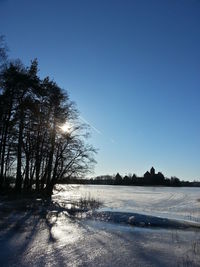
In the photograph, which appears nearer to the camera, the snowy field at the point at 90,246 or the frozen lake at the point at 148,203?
the snowy field at the point at 90,246

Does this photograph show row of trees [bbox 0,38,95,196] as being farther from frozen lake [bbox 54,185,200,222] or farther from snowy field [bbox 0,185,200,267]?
snowy field [bbox 0,185,200,267]

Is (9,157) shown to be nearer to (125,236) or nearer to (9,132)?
(9,132)

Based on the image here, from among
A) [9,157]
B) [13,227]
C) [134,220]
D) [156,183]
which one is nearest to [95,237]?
[13,227]

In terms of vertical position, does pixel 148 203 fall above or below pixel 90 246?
above

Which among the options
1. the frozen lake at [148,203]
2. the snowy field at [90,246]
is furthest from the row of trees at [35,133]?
the snowy field at [90,246]

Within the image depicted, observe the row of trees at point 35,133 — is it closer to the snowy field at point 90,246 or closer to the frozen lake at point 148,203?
the frozen lake at point 148,203

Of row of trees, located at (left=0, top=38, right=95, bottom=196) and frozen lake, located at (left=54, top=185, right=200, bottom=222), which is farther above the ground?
row of trees, located at (left=0, top=38, right=95, bottom=196)

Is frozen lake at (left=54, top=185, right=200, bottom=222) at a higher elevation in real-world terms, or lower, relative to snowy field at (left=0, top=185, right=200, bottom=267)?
higher

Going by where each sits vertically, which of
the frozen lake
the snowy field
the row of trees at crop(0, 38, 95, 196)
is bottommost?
the snowy field

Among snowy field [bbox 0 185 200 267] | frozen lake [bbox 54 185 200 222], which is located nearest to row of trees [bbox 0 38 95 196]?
frozen lake [bbox 54 185 200 222]

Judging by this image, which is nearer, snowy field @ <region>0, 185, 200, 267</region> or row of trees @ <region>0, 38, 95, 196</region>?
snowy field @ <region>0, 185, 200, 267</region>

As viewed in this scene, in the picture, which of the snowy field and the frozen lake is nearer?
the snowy field

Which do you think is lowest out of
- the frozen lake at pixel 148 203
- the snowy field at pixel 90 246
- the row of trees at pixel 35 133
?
the snowy field at pixel 90 246

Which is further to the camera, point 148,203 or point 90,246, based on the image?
point 148,203
